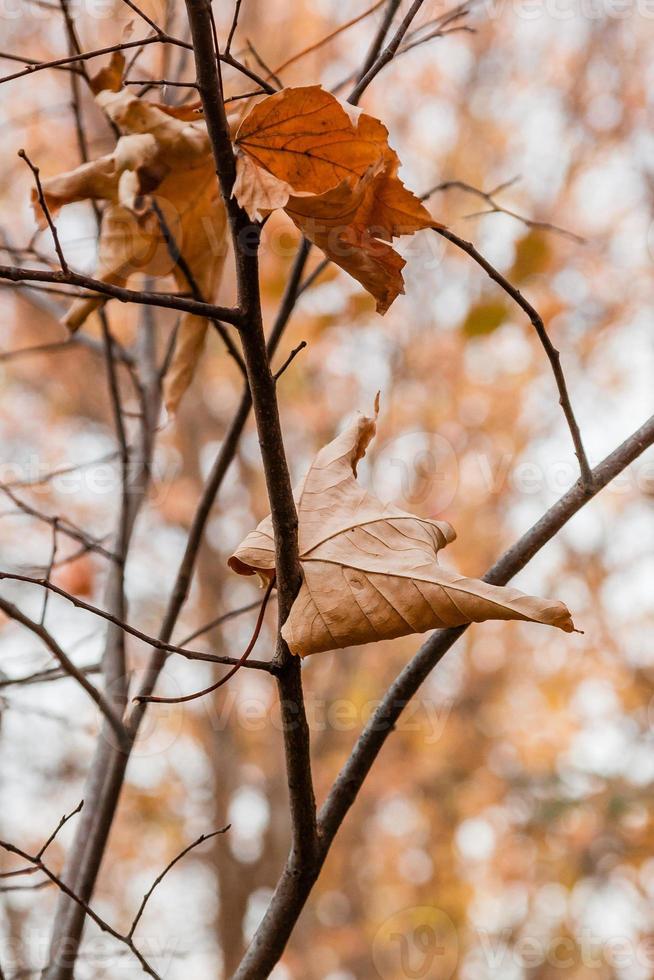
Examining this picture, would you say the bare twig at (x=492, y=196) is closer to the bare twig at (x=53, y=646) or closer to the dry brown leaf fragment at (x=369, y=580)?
the dry brown leaf fragment at (x=369, y=580)

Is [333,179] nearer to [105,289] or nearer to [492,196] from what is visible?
[105,289]

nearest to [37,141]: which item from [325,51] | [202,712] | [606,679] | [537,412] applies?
[325,51]

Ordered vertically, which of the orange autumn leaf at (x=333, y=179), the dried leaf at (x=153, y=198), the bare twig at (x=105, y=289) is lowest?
the bare twig at (x=105, y=289)

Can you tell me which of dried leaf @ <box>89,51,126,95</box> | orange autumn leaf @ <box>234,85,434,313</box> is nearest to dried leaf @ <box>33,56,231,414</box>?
dried leaf @ <box>89,51,126,95</box>

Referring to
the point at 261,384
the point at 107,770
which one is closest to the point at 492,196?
the point at 261,384

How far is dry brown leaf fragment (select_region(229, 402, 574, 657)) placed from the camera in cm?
31

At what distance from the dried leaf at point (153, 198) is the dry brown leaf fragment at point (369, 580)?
0.67ft

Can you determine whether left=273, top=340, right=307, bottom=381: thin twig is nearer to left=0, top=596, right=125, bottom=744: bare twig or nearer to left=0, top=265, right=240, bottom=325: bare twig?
left=0, top=265, right=240, bottom=325: bare twig

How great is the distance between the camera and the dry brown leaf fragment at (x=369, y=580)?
0.31 metres

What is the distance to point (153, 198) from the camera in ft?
1.58

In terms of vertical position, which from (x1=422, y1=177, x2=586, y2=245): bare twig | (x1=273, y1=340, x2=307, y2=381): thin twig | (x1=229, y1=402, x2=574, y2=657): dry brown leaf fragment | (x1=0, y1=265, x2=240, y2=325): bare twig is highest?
(x1=422, y1=177, x2=586, y2=245): bare twig

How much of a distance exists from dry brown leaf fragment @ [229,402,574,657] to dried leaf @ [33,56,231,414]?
205 millimetres

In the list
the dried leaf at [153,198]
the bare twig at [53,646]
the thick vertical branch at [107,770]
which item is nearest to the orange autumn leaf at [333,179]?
the dried leaf at [153,198]

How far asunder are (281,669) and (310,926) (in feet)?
9.44
